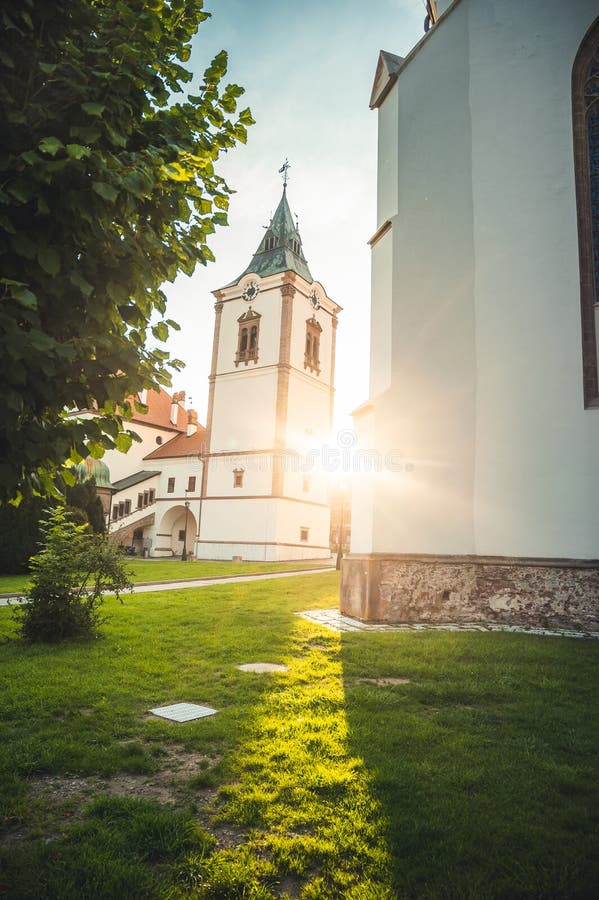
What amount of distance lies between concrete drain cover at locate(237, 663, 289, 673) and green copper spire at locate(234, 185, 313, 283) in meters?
36.3

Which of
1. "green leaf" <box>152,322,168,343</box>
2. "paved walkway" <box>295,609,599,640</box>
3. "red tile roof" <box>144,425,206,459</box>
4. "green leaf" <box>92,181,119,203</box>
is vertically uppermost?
"red tile roof" <box>144,425,206,459</box>

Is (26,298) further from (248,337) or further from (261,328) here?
(248,337)

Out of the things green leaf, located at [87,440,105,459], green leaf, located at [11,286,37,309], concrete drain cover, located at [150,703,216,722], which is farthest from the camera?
concrete drain cover, located at [150,703,216,722]

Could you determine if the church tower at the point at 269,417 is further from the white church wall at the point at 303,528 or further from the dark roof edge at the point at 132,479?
the dark roof edge at the point at 132,479

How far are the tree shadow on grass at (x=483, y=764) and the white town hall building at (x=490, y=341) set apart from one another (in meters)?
2.45

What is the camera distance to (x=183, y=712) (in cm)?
468

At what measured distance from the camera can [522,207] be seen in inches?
378

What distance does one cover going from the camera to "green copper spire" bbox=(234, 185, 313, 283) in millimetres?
40531

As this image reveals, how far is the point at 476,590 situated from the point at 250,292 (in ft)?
112

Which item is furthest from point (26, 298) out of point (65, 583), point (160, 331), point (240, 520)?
point (240, 520)

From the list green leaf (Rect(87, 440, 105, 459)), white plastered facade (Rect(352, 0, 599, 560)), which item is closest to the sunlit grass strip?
green leaf (Rect(87, 440, 105, 459))

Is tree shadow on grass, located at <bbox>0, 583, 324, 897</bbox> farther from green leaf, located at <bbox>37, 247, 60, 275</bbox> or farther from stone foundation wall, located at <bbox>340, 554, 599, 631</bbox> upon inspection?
green leaf, located at <bbox>37, 247, 60, 275</bbox>

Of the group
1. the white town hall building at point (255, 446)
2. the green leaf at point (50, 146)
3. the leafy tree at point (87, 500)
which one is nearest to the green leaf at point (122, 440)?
the green leaf at point (50, 146)

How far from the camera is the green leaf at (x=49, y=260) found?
263 cm
